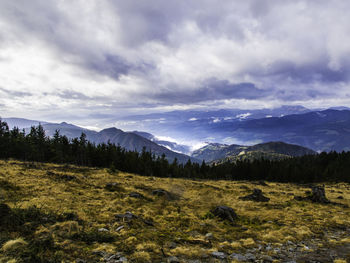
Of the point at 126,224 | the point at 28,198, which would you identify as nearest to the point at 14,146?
the point at 28,198

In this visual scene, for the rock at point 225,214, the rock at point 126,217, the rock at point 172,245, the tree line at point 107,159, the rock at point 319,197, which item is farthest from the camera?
the tree line at point 107,159

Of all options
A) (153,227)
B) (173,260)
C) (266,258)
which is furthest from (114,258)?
(266,258)

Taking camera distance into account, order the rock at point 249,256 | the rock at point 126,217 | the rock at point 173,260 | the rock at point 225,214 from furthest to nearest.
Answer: the rock at point 225,214, the rock at point 126,217, the rock at point 249,256, the rock at point 173,260

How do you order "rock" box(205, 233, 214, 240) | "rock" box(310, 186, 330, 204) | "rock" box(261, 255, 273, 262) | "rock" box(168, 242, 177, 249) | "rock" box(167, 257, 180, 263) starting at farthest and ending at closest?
"rock" box(310, 186, 330, 204) < "rock" box(205, 233, 214, 240) < "rock" box(168, 242, 177, 249) < "rock" box(261, 255, 273, 262) < "rock" box(167, 257, 180, 263)

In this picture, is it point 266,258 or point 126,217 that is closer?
point 266,258

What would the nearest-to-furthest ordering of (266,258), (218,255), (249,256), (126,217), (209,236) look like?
(266,258) → (218,255) → (249,256) → (209,236) → (126,217)

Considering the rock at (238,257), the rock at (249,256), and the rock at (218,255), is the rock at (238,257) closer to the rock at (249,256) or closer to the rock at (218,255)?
the rock at (249,256)

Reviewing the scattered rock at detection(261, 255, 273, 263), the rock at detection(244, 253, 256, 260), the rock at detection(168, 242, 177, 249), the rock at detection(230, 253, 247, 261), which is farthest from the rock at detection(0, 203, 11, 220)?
the scattered rock at detection(261, 255, 273, 263)

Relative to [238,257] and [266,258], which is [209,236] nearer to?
[238,257]

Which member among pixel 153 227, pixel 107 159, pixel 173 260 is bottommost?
pixel 107 159

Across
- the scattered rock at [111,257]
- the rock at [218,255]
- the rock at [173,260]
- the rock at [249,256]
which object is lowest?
the rock at [249,256]

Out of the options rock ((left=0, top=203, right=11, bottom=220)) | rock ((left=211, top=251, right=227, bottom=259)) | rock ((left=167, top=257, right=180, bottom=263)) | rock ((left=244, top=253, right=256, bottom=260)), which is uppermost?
rock ((left=0, top=203, right=11, bottom=220))

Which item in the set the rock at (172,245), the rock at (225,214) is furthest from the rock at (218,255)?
the rock at (225,214)

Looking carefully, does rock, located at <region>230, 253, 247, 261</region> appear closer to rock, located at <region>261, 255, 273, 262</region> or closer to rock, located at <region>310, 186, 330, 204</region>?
rock, located at <region>261, 255, 273, 262</region>
